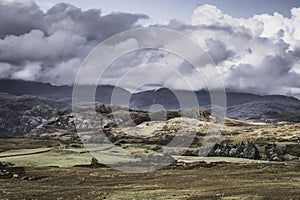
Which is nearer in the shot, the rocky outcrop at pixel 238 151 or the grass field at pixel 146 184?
the grass field at pixel 146 184

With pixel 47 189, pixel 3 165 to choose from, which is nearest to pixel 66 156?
pixel 3 165

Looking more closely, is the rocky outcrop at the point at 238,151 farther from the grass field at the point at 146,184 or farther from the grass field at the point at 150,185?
the grass field at the point at 150,185

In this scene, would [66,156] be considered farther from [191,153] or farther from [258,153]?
[258,153]

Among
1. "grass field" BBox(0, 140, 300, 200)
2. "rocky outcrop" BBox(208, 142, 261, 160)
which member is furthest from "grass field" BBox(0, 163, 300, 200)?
"rocky outcrop" BBox(208, 142, 261, 160)

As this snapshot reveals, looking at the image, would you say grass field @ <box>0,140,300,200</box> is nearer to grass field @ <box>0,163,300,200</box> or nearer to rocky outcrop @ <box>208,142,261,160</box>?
grass field @ <box>0,163,300,200</box>

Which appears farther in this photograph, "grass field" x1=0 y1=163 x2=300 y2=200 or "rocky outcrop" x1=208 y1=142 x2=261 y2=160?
"rocky outcrop" x1=208 y1=142 x2=261 y2=160

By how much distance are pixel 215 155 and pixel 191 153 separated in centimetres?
1081

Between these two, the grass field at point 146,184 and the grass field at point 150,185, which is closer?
the grass field at point 150,185

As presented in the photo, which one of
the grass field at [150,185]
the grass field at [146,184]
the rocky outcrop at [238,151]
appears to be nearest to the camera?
the grass field at [150,185]

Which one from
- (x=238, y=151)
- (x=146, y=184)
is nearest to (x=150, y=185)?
(x=146, y=184)

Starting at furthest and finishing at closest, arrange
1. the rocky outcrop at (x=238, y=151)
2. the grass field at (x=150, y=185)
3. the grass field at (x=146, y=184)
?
the rocky outcrop at (x=238, y=151) < the grass field at (x=146, y=184) < the grass field at (x=150, y=185)

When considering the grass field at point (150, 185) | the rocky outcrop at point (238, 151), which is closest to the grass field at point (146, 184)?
the grass field at point (150, 185)

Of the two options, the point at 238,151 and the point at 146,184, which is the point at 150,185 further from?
the point at 238,151

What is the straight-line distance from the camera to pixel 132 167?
9762 cm
